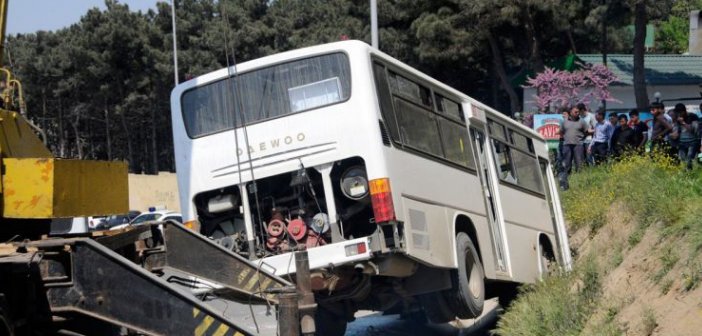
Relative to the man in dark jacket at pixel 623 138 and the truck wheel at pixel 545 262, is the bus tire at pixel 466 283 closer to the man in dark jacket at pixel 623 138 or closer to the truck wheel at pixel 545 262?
the truck wheel at pixel 545 262

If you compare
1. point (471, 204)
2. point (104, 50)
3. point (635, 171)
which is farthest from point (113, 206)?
point (104, 50)

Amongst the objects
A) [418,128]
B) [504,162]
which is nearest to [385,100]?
[418,128]

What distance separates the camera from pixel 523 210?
15023 millimetres

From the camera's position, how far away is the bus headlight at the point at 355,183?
33.5 ft

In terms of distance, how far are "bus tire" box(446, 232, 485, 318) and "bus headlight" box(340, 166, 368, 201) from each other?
6.17ft

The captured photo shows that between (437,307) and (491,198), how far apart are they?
235 centimetres

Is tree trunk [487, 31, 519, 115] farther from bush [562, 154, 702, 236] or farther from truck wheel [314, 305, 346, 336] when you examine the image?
truck wheel [314, 305, 346, 336]

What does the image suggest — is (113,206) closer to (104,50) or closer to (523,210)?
(523,210)

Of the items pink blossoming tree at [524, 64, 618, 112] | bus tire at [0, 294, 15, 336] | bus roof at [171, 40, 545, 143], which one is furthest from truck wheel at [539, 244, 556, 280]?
pink blossoming tree at [524, 64, 618, 112]

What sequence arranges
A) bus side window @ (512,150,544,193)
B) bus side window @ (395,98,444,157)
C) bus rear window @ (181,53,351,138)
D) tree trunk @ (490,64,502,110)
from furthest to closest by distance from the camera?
tree trunk @ (490,64,502,110), bus side window @ (512,150,544,193), bus side window @ (395,98,444,157), bus rear window @ (181,53,351,138)

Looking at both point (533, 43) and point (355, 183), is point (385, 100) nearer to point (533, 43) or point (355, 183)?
point (355, 183)

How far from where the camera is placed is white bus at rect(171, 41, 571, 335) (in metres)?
10.2

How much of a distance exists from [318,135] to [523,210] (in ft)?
18.4

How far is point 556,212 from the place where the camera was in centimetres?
1728
